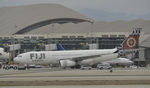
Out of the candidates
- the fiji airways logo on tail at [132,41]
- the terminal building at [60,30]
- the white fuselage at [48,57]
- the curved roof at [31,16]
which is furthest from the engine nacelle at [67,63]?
the curved roof at [31,16]

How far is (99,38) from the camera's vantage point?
146 meters

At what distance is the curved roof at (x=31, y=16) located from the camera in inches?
6767

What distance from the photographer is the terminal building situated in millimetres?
143625

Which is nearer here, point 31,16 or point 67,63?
point 67,63

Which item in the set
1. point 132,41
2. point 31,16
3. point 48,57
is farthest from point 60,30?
point 48,57

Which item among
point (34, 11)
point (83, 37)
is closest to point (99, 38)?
point (83, 37)

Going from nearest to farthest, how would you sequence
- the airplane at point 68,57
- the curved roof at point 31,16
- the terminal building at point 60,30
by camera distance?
the airplane at point 68,57 → the terminal building at point 60,30 → the curved roof at point 31,16

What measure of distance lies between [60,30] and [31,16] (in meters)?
18.4

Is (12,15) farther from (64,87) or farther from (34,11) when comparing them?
(64,87)

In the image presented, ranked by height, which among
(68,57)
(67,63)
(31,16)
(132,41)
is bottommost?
(67,63)

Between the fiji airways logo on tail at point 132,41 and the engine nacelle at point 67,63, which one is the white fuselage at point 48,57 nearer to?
the engine nacelle at point 67,63

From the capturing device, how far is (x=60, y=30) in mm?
172000

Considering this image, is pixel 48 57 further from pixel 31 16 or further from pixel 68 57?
pixel 31 16

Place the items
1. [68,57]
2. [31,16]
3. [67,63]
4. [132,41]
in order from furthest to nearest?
[31,16], [132,41], [68,57], [67,63]
